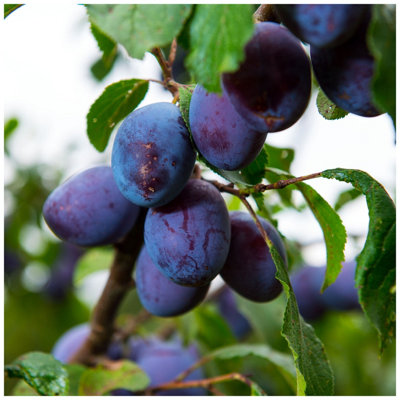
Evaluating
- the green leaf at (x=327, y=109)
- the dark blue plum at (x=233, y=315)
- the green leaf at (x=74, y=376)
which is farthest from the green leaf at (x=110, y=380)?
the dark blue plum at (x=233, y=315)

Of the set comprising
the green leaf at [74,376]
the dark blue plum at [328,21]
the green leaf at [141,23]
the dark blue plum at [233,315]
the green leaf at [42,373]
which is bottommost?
the dark blue plum at [233,315]

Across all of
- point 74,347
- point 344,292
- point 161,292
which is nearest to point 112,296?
point 161,292

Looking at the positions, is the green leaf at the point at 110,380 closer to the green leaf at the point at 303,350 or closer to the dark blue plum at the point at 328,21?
the green leaf at the point at 303,350

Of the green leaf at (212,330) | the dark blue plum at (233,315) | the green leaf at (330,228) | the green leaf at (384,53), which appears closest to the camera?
the green leaf at (384,53)

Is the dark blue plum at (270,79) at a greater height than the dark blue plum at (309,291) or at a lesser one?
greater

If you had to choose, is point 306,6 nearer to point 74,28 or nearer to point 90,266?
point 90,266

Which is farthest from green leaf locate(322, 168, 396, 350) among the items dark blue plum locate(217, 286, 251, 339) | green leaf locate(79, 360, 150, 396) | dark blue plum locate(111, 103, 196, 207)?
dark blue plum locate(217, 286, 251, 339)

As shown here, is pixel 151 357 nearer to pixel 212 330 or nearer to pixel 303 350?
pixel 212 330

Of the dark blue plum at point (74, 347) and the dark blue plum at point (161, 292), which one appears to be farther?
the dark blue plum at point (74, 347)
